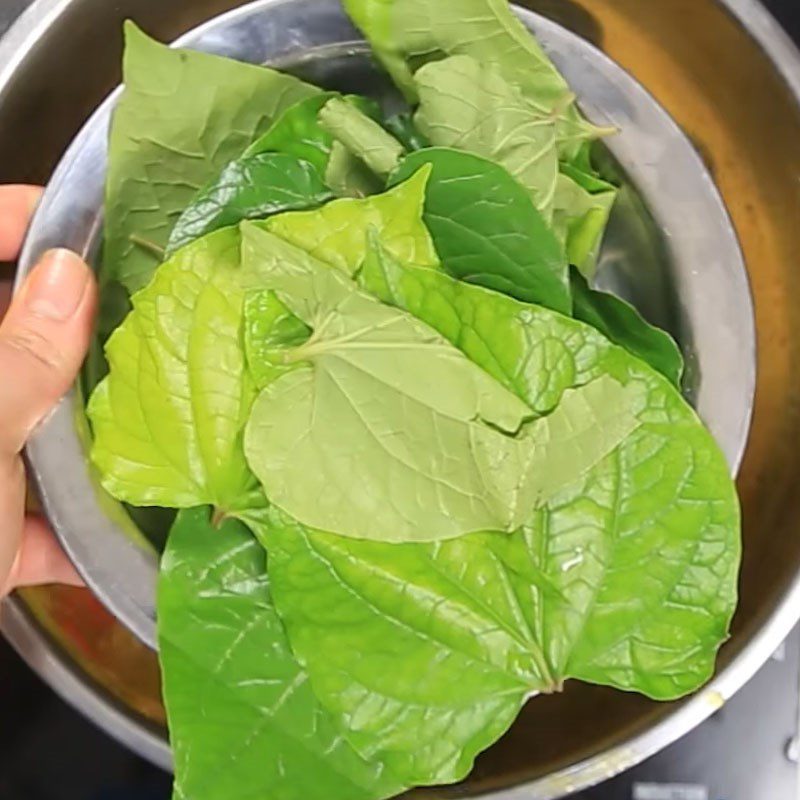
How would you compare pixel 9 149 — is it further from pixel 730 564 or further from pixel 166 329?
pixel 730 564

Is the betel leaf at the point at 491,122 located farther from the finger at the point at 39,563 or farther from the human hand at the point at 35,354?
the finger at the point at 39,563

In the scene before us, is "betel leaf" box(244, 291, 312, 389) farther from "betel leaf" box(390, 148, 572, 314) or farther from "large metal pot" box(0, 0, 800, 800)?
"large metal pot" box(0, 0, 800, 800)

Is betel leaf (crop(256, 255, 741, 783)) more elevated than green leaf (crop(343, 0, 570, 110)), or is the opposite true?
green leaf (crop(343, 0, 570, 110))

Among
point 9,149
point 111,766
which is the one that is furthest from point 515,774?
point 9,149

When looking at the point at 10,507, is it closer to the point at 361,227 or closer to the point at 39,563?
the point at 39,563

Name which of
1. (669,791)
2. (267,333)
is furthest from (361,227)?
(669,791)

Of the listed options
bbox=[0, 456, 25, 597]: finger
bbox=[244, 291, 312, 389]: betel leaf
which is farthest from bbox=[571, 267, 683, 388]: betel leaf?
bbox=[0, 456, 25, 597]: finger
